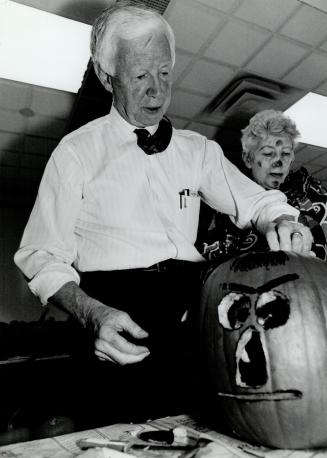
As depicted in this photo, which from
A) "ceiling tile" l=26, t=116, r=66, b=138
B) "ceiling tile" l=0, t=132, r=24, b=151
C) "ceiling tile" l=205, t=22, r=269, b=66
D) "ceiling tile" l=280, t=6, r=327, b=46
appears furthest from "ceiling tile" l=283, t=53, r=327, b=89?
"ceiling tile" l=0, t=132, r=24, b=151

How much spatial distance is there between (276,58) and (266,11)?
1.99ft

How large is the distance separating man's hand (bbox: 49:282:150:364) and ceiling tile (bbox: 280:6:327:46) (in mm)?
3091

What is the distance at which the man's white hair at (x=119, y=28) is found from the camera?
1075mm

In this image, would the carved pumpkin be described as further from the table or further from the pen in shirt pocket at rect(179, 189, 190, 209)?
the pen in shirt pocket at rect(179, 189, 190, 209)

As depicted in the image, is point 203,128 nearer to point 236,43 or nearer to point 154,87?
point 236,43

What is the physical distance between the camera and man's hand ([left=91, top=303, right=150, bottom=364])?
68 cm

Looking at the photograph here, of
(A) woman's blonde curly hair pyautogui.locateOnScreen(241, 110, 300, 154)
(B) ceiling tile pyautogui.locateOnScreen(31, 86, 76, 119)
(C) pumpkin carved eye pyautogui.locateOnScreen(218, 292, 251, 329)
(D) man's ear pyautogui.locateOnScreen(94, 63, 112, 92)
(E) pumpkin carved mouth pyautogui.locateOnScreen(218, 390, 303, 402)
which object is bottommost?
(E) pumpkin carved mouth pyautogui.locateOnScreen(218, 390, 303, 402)

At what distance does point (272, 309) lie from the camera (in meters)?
0.71

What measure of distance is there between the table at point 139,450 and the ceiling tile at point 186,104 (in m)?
3.73

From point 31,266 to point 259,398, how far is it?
0.56 meters

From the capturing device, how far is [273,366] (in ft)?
2.18

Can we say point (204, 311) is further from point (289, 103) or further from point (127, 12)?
point (289, 103)

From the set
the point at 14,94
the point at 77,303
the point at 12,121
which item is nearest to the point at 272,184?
the point at 77,303

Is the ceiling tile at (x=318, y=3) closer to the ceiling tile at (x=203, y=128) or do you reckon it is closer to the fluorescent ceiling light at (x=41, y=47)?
the fluorescent ceiling light at (x=41, y=47)
